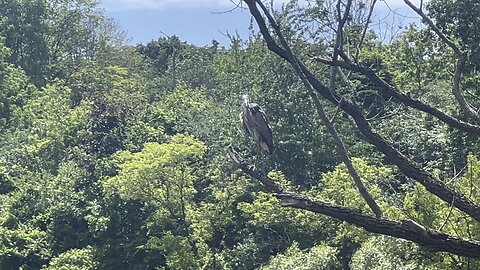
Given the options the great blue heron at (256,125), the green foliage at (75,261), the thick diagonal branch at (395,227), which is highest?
the green foliage at (75,261)

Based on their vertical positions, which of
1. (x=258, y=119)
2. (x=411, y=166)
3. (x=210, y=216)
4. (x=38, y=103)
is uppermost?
(x=38, y=103)

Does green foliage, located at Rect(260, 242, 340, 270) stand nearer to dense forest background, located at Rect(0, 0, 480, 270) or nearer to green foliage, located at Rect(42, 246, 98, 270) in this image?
dense forest background, located at Rect(0, 0, 480, 270)

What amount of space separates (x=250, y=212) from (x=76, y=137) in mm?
8252

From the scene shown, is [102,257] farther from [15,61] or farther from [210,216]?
[15,61]

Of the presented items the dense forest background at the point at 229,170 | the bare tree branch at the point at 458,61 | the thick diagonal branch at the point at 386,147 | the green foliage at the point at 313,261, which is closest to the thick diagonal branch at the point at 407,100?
the bare tree branch at the point at 458,61

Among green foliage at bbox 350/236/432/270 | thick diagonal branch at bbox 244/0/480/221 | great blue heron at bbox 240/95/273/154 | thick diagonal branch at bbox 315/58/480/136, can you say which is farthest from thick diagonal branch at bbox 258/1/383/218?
green foliage at bbox 350/236/432/270

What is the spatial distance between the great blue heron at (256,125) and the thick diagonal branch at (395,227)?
101 inches

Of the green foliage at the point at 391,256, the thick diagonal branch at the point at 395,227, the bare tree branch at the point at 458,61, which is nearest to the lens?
the thick diagonal branch at the point at 395,227

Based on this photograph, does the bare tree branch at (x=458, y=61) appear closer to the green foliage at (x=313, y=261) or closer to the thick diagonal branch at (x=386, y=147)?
the thick diagonal branch at (x=386, y=147)

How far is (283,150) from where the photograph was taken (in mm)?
20891

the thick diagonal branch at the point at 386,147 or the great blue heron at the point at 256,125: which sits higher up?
the great blue heron at the point at 256,125

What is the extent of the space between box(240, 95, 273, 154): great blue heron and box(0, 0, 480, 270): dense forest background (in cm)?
432


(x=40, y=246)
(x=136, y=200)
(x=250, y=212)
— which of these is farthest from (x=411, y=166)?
(x=40, y=246)

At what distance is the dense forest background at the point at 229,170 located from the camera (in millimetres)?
14367
